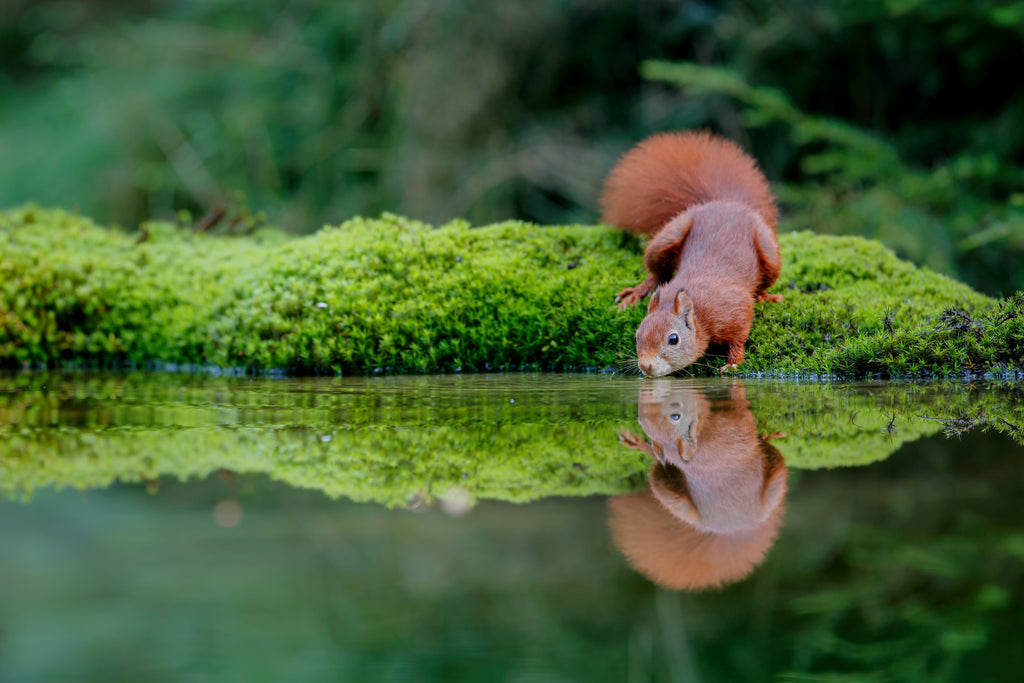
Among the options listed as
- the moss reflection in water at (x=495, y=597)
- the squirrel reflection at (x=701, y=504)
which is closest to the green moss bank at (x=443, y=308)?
the squirrel reflection at (x=701, y=504)

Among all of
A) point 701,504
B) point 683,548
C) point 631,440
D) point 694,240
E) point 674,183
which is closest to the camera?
point 683,548

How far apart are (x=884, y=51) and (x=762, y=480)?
205 inches

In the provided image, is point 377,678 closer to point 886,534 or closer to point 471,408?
point 886,534

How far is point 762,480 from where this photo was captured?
169 centimetres

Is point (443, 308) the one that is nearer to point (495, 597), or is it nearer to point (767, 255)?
point (767, 255)

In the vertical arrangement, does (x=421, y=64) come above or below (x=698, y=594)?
above

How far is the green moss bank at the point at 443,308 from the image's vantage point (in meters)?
3.30

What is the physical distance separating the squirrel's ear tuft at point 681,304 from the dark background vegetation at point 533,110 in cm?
201

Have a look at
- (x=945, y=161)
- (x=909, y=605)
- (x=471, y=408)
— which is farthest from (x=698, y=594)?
(x=945, y=161)

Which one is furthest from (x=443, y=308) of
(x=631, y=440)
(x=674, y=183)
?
(x=631, y=440)

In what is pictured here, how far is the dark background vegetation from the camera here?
5.42 m

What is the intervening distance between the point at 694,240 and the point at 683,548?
8.64 ft

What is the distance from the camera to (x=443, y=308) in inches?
153

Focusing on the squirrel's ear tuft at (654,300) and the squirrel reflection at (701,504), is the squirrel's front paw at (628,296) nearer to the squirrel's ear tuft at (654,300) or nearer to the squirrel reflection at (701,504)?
the squirrel's ear tuft at (654,300)
